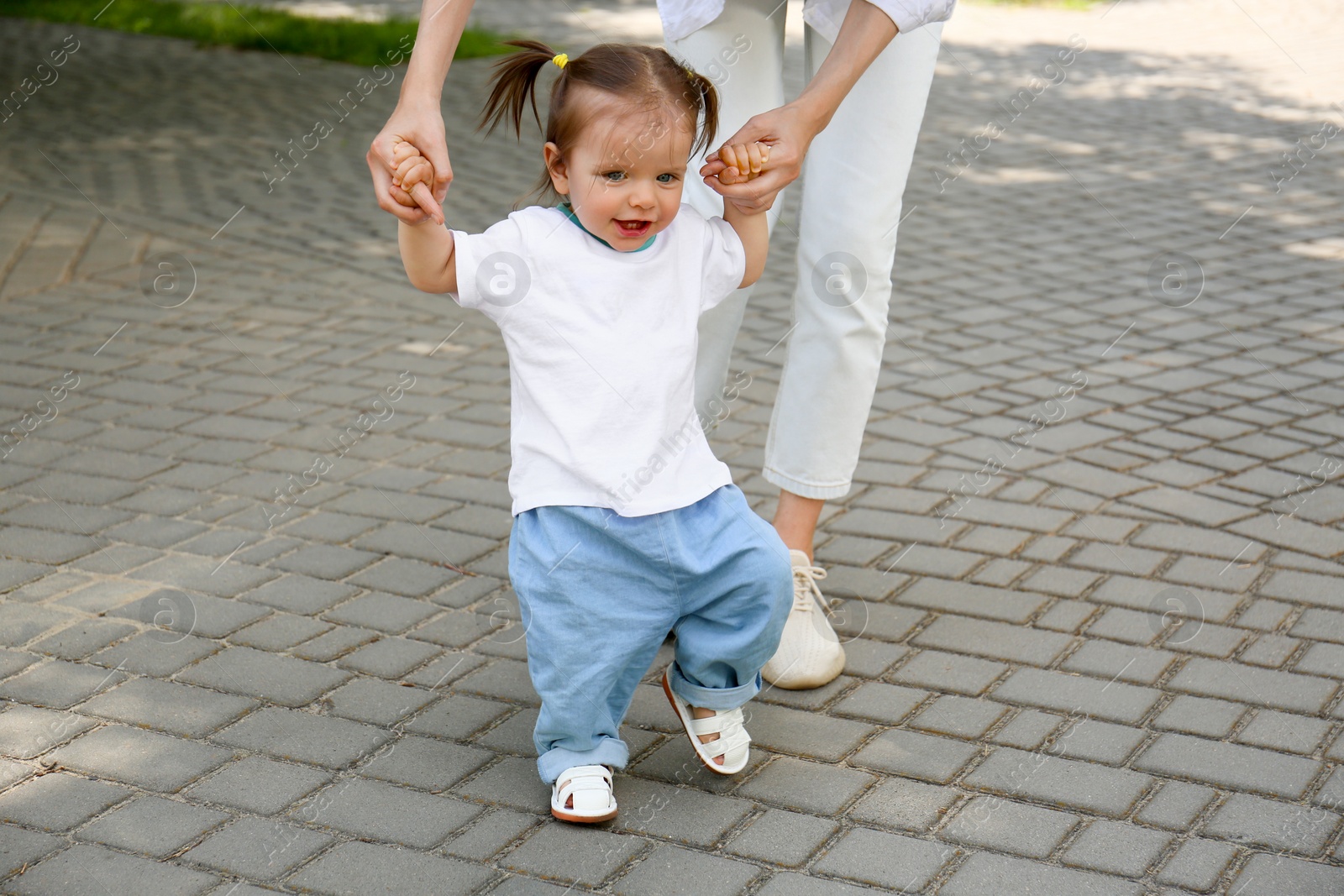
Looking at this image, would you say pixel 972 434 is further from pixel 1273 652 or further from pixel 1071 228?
pixel 1071 228

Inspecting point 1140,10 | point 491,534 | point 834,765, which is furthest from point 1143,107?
point 834,765

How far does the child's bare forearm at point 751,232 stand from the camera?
98.5 inches

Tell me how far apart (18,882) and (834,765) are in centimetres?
145

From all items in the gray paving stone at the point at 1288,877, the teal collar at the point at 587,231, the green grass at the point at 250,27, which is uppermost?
the teal collar at the point at 587,231

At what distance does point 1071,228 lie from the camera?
6.74 metres

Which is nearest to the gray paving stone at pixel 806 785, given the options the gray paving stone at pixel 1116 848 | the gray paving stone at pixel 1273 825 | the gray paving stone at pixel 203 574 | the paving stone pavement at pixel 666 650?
the paving stone pavement at pixel 666 650

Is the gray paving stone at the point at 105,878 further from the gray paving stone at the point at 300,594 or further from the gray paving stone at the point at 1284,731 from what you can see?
the gray paving stone at the point at 1284,731

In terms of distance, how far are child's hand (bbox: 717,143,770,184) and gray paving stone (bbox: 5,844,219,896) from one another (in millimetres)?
1472

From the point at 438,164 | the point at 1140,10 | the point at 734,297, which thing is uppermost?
the point at 438,164

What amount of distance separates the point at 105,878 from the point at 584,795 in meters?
0.80

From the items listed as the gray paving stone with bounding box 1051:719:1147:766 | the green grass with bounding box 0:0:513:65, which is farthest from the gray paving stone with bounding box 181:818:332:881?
the green grass with bounding box 0:0:513:65

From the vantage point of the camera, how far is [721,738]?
253cm

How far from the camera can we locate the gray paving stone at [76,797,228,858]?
230cm

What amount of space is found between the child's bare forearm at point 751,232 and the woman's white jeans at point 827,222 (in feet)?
1.21
